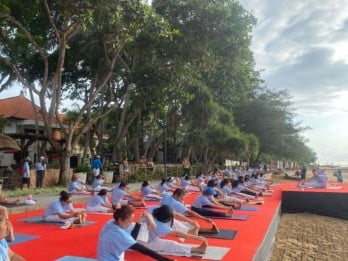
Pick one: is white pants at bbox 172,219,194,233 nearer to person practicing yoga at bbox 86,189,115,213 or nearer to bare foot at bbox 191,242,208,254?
bare foot at bbox 191,242,208,254

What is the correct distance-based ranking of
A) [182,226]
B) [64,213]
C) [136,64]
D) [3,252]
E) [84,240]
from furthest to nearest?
[136,64], [64,213], [84,240], [182,226], [3,252]

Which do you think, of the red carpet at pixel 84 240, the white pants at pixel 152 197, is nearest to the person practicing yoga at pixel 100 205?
the red carpet at pixel 84 240

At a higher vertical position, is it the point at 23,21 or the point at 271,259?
the point at 23,21

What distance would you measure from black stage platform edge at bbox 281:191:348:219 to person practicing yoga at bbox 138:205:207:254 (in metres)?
12.4

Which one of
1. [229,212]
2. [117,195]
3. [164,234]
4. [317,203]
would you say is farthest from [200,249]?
[317,203]

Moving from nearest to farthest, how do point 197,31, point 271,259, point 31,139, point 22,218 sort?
point 271,259 < point 22,218 < point 197,31 < point 31,139

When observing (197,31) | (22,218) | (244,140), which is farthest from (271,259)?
(244,140)

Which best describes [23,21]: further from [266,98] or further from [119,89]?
[266,98]

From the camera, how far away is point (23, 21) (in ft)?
62.6

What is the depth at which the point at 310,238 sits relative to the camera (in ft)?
43.4

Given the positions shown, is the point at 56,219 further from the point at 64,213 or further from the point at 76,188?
the point at 76,188

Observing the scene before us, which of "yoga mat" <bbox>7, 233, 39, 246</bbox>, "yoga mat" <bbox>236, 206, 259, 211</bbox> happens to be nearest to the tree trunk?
"yoga mat" <bbox>236, 206, 259, 211</bbox>

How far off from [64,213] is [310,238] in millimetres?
7598

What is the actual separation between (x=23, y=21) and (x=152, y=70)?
7128mm
